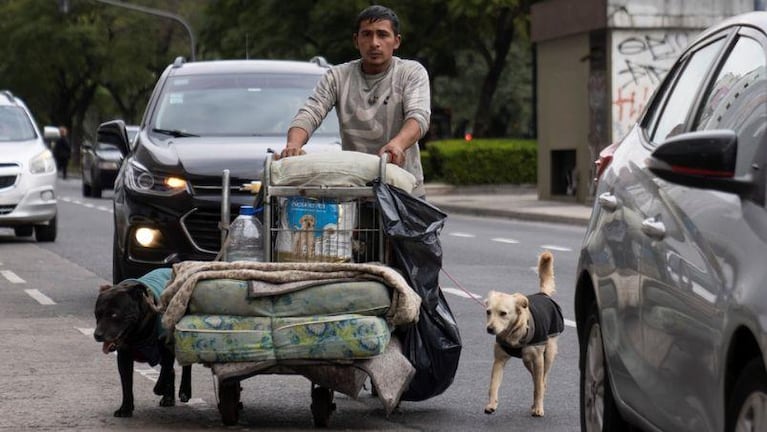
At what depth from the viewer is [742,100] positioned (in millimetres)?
5344

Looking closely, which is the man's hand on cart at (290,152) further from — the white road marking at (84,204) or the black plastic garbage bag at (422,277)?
the white road marking at (84,204)

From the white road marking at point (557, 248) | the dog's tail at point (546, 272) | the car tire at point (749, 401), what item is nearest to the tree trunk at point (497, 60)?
the white road marking at point (557, 248)

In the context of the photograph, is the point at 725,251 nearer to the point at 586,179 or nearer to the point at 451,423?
the point at 451,423

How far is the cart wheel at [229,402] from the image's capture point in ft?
25.7

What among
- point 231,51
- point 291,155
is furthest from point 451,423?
point 231,51

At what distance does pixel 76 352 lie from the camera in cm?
1081

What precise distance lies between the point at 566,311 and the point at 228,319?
6.31m

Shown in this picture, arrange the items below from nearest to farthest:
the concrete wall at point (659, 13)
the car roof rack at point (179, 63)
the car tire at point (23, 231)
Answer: the car roof rack at point (179, 63)
the car tire at point (23, 231)
the concrete wall at point (659, 13)

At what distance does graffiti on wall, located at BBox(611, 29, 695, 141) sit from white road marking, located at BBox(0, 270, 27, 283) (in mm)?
17031

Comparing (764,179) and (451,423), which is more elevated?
(764,179)

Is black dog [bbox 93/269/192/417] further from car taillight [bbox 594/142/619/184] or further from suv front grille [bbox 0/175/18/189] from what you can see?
suv front grille [bbox 0/175/18/189]

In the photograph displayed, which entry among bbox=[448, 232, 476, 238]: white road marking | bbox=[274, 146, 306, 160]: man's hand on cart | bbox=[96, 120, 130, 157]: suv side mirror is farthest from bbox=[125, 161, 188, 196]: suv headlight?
bbox=[448, 232, 476, 238]: white road marking

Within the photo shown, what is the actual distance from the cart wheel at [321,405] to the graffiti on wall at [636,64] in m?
25.1

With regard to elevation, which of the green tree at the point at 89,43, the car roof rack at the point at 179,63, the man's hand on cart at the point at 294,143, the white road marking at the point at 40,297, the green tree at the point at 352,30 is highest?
the green tree at the point at 89,43
